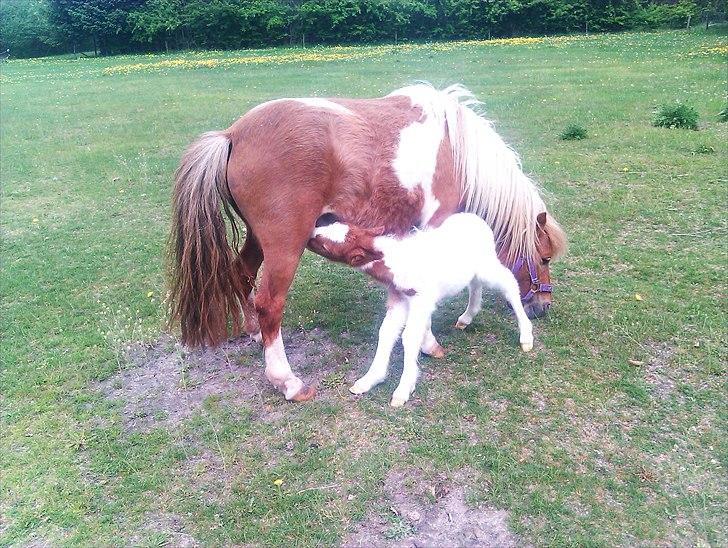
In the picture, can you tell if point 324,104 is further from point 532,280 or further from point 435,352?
point 532,280

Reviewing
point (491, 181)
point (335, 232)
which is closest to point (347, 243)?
point (335, 232)

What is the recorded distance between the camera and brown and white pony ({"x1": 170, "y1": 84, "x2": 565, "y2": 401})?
3557mm

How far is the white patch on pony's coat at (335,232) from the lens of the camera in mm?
3570

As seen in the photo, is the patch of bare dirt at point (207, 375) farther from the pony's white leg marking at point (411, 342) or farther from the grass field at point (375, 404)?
the pony's white leg marking at point (411, 342)

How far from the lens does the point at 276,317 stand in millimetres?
3734

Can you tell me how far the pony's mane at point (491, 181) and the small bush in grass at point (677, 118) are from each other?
676cm

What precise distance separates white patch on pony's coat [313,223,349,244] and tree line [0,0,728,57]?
105 feet

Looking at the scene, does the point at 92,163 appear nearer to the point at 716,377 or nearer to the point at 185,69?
the point at 716,377

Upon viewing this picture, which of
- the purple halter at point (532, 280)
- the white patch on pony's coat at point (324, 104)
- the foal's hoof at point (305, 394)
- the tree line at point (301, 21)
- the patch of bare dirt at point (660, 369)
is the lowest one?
the foal's hoof at point (305, 394)

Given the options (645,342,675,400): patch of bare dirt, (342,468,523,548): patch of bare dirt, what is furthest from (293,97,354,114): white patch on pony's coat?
(645,342,675,400): patch of bare dirt

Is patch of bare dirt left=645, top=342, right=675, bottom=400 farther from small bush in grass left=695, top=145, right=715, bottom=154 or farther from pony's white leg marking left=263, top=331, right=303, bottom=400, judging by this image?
small bush in grass left=695, top=145, right=715, bottom=154

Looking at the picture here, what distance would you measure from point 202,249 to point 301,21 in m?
33.4

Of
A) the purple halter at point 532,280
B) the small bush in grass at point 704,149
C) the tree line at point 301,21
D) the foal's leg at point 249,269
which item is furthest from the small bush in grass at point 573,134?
the tree line at point 301,21

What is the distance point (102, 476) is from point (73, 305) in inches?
95.9
